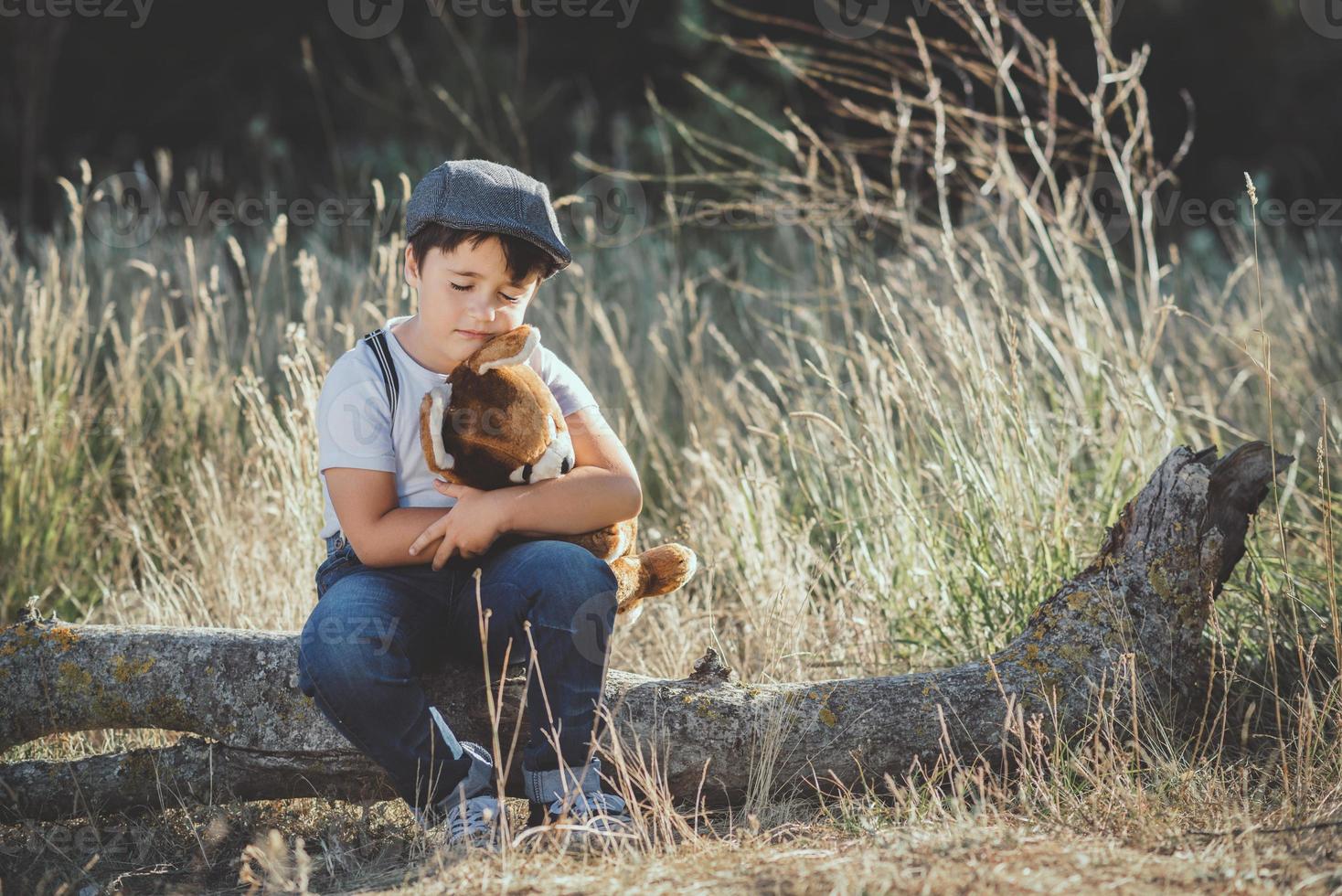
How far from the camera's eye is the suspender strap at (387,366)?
2.24 metres

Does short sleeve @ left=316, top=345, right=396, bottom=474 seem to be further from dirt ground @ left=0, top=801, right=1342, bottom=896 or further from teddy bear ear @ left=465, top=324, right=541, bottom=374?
dirt ground @ left=0, top=801, right=1342, bottom=896

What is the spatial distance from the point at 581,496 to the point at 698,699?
1.48ft

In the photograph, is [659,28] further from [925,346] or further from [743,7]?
[925,346]

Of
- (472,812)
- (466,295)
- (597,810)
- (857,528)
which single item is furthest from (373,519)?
(857,528)

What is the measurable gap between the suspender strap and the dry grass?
2.38 feet

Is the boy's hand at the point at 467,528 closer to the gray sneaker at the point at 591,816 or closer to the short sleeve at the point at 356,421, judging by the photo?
the short sleeve at the point at 356,421

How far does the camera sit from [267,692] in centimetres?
→ 228

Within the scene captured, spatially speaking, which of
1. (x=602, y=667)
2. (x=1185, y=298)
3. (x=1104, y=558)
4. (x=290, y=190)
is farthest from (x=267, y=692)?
(x=290, y=190)

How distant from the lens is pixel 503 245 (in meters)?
2.20

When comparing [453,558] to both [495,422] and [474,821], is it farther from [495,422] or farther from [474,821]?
[474,821]

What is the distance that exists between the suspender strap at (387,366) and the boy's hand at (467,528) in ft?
0.74

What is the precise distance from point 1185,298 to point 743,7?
4.00 m

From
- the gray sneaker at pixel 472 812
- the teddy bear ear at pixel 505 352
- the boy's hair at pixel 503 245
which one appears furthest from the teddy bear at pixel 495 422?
the gray sneaker at pixel 472 812

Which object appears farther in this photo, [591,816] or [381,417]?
[381,417]
